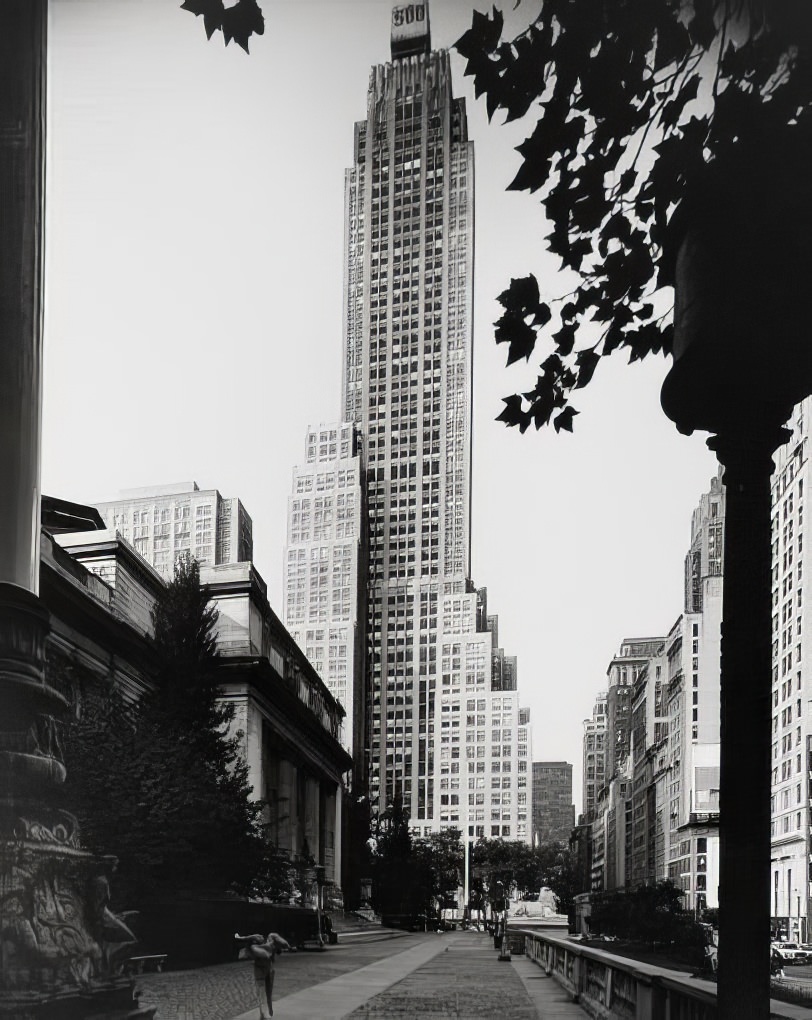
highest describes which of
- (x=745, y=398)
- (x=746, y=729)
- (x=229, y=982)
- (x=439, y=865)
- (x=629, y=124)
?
(x=629, y=124)

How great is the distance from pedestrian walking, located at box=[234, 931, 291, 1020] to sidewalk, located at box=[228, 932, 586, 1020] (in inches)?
1.0

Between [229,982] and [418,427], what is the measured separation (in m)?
1.73

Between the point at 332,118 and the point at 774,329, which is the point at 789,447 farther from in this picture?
the point at 332,118

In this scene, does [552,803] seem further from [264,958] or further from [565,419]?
[565,419]

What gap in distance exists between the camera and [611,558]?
3496mm

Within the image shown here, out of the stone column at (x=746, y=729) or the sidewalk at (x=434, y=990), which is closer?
the stone column at (x=746, y=729)

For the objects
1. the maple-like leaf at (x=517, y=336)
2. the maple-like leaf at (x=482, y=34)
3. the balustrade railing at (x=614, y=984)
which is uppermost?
the maple-like leaf at (x=482, y=34)

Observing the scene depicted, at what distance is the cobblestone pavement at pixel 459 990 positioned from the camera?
329cm

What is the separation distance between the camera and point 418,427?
350cm

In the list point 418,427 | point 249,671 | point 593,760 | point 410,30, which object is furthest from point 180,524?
A: point 410,30

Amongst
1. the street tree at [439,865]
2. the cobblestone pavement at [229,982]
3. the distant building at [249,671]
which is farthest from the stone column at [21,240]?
the street tree at [439,865]

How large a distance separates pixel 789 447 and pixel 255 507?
171 cm

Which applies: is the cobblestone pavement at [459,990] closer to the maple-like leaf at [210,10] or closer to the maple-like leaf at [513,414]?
the maple-like leaf at [513,414]

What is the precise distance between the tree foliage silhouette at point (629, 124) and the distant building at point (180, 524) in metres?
1.11
